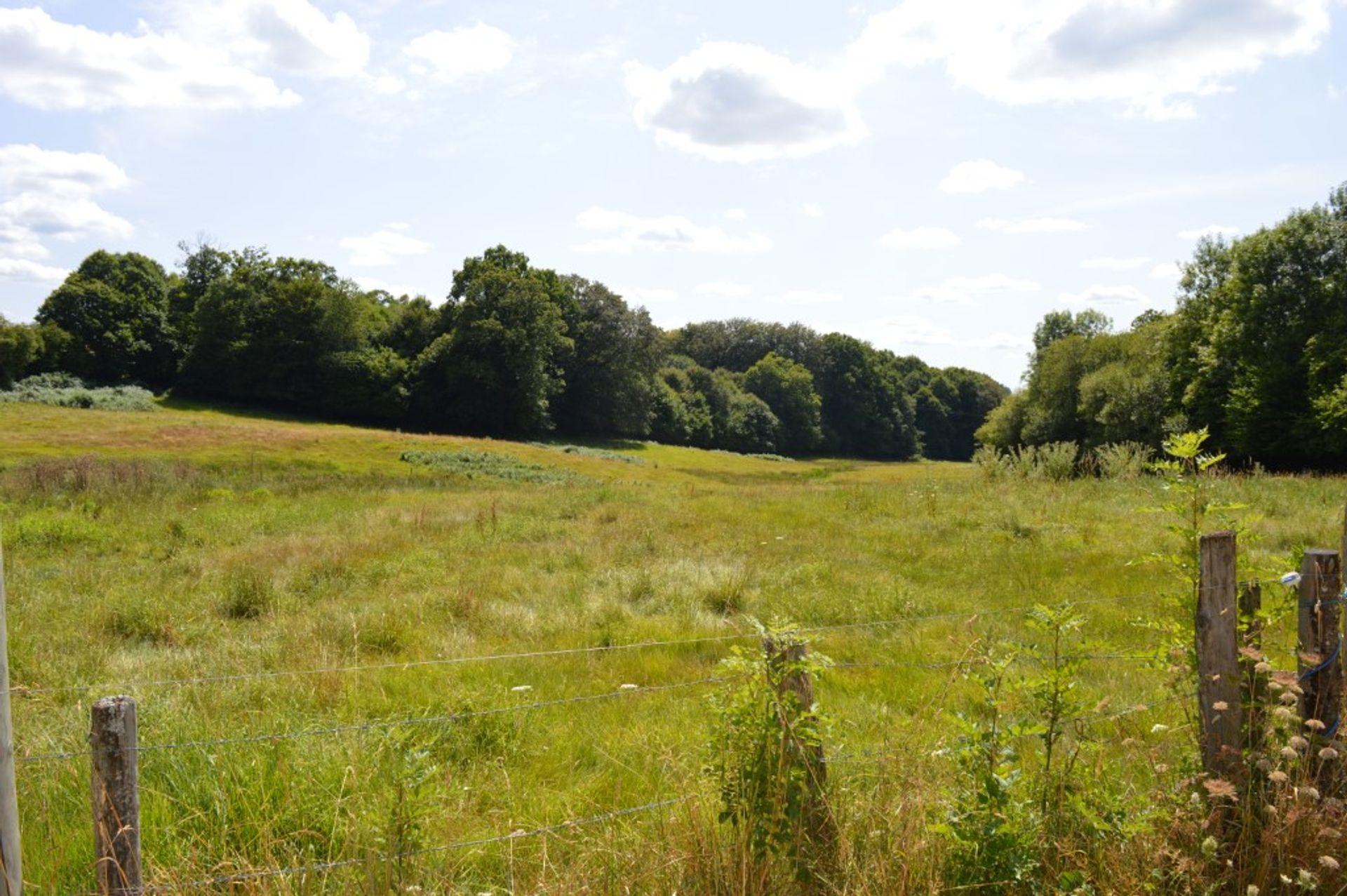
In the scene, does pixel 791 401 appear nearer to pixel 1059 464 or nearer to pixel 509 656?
pixel 1059 464

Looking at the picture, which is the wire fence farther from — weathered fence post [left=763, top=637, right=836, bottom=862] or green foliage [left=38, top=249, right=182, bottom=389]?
green foliage [left=38, top=249, right=182, bottom=389]

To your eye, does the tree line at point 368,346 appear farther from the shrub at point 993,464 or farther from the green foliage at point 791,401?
the shrub at point 993,464

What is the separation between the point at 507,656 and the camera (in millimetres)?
6340

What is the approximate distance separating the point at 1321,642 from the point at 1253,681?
0.45 metres

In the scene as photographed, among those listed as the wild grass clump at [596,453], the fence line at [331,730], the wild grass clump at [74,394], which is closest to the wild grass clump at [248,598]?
the fence line at [331,730]

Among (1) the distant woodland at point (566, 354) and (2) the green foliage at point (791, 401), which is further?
(2) the green foliage at point (791, 401)

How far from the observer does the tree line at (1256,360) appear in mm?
40156

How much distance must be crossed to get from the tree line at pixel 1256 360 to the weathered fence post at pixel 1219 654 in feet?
110

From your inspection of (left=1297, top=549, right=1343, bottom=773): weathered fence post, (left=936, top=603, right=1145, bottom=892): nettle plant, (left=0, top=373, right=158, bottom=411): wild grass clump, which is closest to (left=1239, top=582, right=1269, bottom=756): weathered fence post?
(left=1297, top=549, right=1343, bottom=773): weathered fence post

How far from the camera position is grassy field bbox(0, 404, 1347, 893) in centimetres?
390

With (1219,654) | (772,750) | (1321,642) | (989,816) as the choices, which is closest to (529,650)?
(772,750)

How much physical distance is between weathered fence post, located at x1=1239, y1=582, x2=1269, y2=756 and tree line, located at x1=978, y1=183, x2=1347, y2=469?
33.2 metres

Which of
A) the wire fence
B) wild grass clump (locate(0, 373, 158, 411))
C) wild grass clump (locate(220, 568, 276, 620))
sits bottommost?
wild grass clump (locate(220, 568, 276, 620))

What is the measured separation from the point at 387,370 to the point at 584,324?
18555 millimetres
